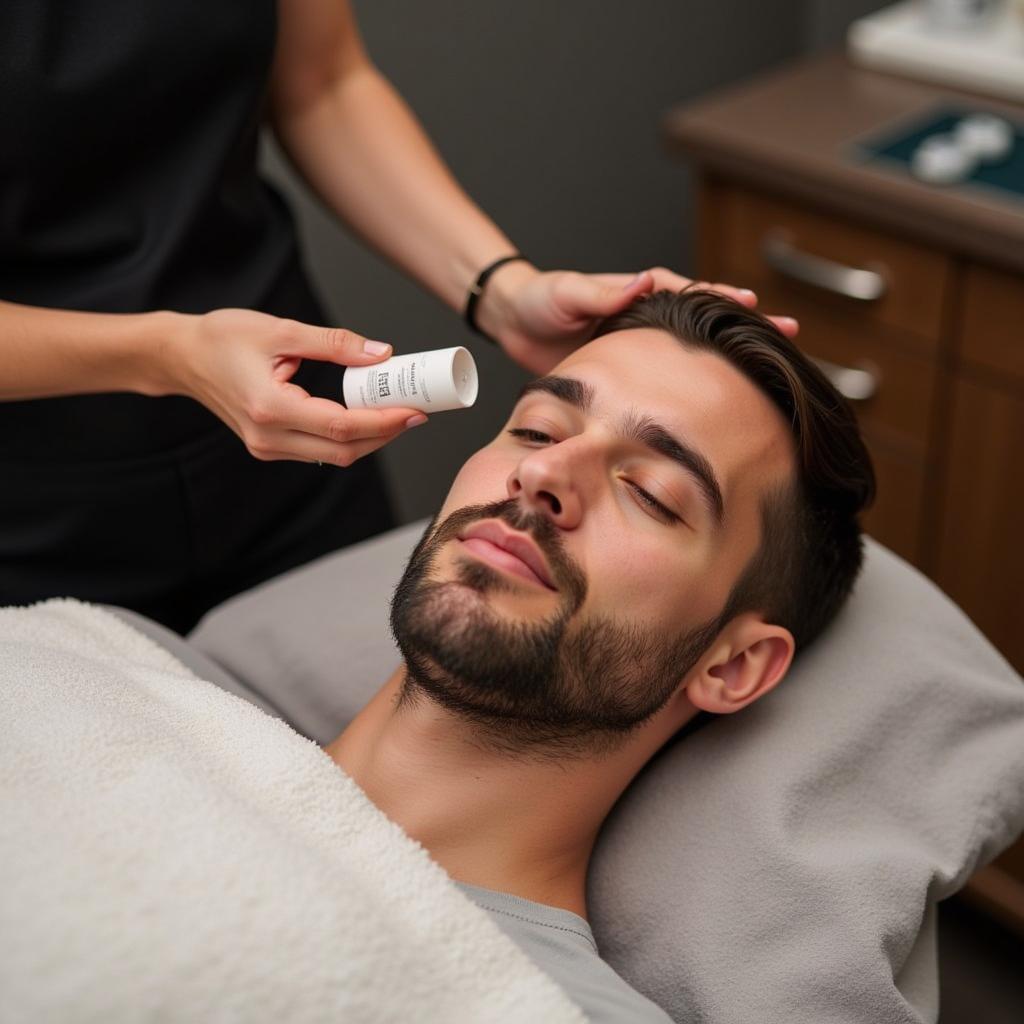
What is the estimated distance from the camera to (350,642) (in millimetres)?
1414

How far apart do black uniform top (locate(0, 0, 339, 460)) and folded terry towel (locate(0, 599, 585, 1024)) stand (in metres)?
0.33

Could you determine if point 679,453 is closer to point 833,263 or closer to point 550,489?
point 550,489

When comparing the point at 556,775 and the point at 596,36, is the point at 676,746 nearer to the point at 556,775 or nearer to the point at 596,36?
the point at 556,775

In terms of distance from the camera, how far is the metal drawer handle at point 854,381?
6.62ft

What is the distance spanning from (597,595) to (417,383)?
243 millimetres

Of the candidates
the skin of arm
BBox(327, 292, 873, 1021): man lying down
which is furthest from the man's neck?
the skin of arm

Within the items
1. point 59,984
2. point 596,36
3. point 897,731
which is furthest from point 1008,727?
point 596,36

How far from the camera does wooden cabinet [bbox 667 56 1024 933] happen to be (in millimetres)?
1812

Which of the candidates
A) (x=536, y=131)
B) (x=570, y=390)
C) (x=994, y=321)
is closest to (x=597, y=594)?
(x=570, y=390)

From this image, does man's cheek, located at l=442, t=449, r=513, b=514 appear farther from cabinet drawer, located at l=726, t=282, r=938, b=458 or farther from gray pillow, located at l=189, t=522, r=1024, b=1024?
cabinet drawer, located at l=726, t=282, r=938, b=458

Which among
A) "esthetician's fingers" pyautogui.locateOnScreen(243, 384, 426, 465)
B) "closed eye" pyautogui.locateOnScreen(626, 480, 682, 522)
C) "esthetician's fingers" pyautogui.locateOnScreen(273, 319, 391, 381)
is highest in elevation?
"esthetician's fingers" pyautogui.locateOnScreen(273, 319, 391, 381)

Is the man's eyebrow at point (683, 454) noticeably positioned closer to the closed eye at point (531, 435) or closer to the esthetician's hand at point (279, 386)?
the closed eye at point (531, 435)

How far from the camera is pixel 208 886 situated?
0.90 meters

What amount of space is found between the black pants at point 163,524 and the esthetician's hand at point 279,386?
11.0 inches
